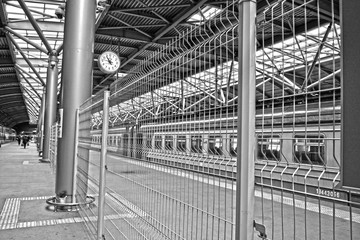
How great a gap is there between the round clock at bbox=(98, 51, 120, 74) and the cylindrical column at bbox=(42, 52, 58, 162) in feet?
19.6

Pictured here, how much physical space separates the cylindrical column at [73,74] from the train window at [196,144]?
450 cm

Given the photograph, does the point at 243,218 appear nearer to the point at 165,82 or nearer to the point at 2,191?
the point at 165,82

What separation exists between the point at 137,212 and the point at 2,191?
20.5 feet

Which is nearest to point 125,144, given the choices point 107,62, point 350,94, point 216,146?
point 216,146

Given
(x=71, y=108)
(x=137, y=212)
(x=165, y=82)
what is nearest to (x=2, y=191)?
(x=71, y=108)

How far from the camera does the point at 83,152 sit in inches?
222

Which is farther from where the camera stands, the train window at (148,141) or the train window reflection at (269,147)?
the train window at (148,141)

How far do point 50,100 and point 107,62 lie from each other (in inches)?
296

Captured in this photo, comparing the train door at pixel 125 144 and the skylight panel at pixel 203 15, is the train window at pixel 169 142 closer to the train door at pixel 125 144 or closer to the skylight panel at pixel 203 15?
the train door at pixel 125 144

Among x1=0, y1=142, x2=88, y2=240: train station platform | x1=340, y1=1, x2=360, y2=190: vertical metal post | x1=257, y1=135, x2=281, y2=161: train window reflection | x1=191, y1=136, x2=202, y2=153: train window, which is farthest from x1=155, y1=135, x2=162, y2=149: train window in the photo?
x1=0, y1=142, x2=88, y2=240: train station platform

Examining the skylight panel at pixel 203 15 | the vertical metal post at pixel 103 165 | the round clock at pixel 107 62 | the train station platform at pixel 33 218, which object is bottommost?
the train station platform at pixel 33 218

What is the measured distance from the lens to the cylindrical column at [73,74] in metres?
6.18

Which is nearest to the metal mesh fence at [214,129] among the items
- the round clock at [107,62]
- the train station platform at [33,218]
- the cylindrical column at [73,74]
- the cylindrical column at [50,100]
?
the train station platform at [33,218]

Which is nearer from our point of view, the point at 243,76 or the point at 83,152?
the point at 243,76
